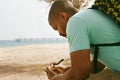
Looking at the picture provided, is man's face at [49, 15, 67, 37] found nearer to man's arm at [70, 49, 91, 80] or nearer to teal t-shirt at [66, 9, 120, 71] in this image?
teal t-shirt at [66, 9, 120, 71]

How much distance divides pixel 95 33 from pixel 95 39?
0.05 meters

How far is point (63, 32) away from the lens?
3.32m

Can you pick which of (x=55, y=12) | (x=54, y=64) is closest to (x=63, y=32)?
(x=55, y=12)

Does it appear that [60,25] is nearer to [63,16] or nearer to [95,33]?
[63,16]

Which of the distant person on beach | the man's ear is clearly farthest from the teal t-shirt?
the man's ear

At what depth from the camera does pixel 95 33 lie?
9.48ft

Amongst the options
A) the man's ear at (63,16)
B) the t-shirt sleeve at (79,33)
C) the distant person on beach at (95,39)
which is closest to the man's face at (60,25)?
the man's ear at (63,16)

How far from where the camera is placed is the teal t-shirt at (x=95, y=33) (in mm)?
2818

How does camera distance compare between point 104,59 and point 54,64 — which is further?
point 54,64

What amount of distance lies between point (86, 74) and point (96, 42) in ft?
0.84

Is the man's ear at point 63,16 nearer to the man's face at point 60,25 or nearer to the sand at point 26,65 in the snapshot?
the man's face at point 60,25

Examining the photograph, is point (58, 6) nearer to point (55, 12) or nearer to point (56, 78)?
point (55, 12)

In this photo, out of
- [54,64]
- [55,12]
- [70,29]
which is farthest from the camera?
[54,64]

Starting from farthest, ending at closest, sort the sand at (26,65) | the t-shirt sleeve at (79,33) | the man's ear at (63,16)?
A: the sand at (26,65)
the man's ear at (63,16)
the t-shirt sleeve at (79,33)
